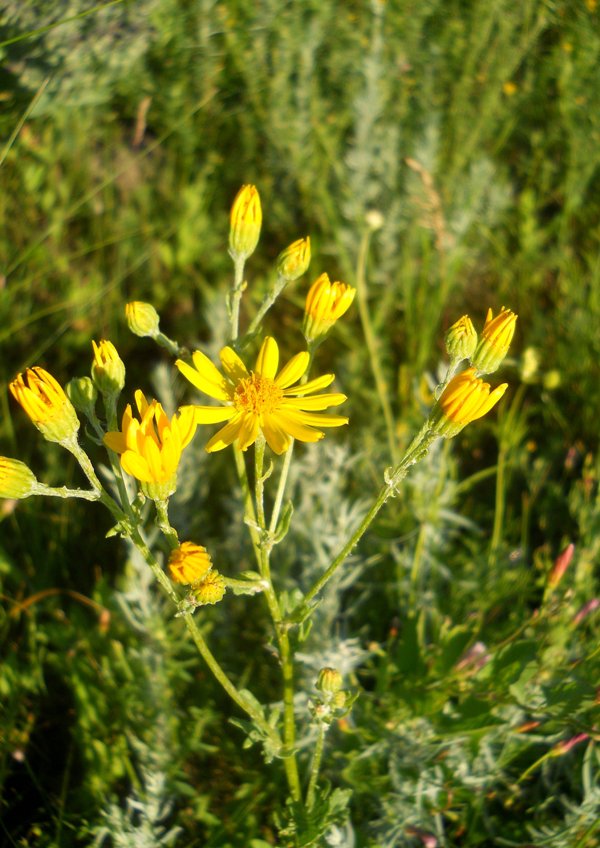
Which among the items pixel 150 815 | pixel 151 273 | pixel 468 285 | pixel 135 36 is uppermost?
pixel 135 36

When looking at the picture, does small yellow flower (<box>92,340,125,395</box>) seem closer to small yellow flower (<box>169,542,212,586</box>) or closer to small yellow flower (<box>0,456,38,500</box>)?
small yellow flower (<box>0,456,38,500</box>)

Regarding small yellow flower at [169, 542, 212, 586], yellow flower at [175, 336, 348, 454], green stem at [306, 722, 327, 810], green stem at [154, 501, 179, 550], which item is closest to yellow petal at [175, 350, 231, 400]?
yellow flower at [175, 336, 348, 454]

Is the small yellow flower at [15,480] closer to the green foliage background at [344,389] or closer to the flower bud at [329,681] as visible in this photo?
the flower bud at [329,681]

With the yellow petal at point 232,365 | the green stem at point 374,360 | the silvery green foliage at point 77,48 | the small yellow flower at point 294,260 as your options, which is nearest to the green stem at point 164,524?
the yellow petal at point 232,365

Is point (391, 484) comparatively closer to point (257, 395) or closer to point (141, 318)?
point (257, 395)

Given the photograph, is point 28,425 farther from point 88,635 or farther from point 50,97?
point 50,97

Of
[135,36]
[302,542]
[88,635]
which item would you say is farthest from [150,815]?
[135,36]

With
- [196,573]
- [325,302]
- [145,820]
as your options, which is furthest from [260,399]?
Answer: [145,820]
